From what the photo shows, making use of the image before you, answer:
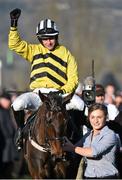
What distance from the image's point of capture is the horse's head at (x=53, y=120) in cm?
1395

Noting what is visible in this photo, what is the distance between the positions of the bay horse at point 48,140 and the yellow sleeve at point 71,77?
50cm

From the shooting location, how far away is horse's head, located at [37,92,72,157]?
45.8 feet

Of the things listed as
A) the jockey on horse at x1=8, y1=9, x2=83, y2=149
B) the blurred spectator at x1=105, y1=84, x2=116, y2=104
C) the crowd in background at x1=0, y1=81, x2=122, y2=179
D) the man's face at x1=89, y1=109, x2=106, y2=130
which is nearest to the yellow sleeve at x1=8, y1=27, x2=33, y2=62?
the jockey on horse at x1=8, y1=9, x2=83, y2=149

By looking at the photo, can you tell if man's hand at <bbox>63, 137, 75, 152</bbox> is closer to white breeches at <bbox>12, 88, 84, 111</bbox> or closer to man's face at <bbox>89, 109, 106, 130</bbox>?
man's face at <bbox>89, 109, 106, 130</bbox>

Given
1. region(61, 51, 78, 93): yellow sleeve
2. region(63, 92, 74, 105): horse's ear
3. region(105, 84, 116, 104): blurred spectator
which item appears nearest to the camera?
region(63, 92, 74, 105): horse's ear

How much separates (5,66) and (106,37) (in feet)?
17.8

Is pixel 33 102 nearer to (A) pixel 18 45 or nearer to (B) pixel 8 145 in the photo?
(A) pixel 18 45

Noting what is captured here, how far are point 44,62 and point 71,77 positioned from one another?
0.48 m

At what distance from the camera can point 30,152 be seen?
1504 cm

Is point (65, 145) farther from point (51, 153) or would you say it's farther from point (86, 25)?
point (86, 25)

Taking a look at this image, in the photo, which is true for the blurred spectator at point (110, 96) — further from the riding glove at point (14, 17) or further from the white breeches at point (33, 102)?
the riding glove at point (14, 17)

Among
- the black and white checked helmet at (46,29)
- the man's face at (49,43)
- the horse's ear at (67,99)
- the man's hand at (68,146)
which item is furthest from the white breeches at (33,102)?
the man's hand at (68,146)

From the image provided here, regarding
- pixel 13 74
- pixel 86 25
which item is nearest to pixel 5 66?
pixel 13 74

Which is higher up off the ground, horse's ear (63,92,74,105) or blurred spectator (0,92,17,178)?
horse's ear (63,92,74,105)
